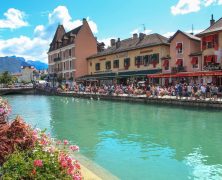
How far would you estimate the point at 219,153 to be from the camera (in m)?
13.9

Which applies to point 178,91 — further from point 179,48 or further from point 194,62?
point 179,48

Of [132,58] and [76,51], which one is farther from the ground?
[76,51]

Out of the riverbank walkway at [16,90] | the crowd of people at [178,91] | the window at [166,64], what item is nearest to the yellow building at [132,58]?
the window at [166,64]

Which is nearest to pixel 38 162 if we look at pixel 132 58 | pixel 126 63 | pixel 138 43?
pixel 132 58

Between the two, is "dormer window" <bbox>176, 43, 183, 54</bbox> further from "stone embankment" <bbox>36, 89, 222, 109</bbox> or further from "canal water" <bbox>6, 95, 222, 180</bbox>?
"canal water" <bbox>6, 95, 222, 180</bbox>

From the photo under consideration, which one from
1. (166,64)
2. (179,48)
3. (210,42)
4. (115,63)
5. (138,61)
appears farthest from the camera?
(115,63)

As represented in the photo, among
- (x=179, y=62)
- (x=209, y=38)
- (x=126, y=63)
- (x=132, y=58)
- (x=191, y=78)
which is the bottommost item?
(x=191, y=78)

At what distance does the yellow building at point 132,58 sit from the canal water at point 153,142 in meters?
20.8

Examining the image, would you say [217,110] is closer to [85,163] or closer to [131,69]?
[85,163]

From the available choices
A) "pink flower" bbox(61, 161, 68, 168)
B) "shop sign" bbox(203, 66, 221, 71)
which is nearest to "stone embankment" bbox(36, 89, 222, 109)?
"shop sign" bbox(203, 66, 221, 71)

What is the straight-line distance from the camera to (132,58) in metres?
52.9

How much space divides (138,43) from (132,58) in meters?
2.43

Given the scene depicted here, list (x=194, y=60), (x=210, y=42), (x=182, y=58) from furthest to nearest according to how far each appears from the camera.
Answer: (x=182, y=58) < (x=194, y=60) < (x=210, y=42)

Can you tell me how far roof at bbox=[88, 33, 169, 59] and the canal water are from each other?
2192cm
